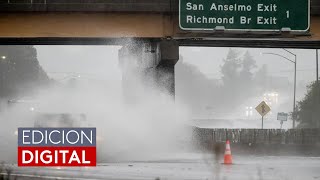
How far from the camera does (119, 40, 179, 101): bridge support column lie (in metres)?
26.8

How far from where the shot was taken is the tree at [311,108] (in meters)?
51.2

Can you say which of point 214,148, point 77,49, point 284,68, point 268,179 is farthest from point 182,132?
point 284,68

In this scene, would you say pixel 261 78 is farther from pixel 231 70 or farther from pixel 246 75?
pixel 231 70

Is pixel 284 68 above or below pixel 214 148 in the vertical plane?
above

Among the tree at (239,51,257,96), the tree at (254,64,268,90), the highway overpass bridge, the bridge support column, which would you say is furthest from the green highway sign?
the tree at (254,64,268,90)

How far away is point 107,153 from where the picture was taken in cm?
2128

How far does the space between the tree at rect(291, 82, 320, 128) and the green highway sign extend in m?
27.4

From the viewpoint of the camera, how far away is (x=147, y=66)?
30.0 m

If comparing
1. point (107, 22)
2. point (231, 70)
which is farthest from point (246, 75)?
point (107, 22)

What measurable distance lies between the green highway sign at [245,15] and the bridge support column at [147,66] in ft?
10.8

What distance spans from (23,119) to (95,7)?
79.7 feet

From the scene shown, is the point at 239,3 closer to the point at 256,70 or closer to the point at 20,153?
the point at 20,153

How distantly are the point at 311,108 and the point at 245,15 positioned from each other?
31423 mm

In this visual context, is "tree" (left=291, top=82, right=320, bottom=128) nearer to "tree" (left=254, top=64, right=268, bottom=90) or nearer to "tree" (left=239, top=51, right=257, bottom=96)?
"tree" (left=239, top=51, right=257, bottom=96)
